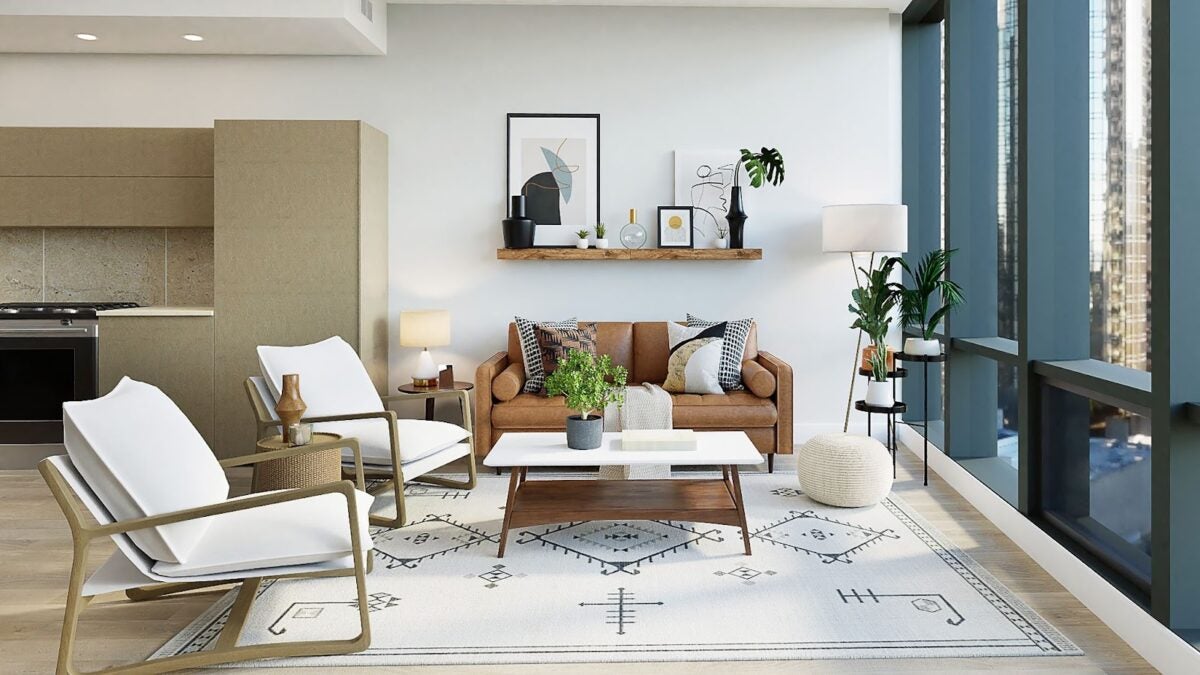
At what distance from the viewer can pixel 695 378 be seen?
5309mm

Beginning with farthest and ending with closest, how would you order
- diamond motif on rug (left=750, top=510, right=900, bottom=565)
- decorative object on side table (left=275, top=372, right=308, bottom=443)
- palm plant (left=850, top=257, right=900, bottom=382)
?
palm plant (left=850, top=257, right=900, bottom=382)
diamond motif on rug (left=750, top=510, right=900, bottom=565)
decorative object on side table (left=275, top=372, right=308, bottom=443)

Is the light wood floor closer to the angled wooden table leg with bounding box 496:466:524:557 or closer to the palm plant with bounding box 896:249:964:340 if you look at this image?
the angled wooden table leg with bounding box 496:466:524:557

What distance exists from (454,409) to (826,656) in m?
3.67

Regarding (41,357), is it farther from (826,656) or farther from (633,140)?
(826,656)

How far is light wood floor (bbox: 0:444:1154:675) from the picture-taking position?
2.73m

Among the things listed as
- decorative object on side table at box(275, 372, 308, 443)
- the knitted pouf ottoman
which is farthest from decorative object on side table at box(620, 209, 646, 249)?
decorative object on side table at box(275, 372, 308, 443)

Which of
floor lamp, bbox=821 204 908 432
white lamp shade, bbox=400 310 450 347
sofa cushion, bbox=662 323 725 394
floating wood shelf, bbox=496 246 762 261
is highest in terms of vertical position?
floor lamp, bbox=821 204 908 432

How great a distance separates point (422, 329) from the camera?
18.1 ft

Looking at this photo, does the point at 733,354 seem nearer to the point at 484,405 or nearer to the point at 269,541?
the point at 484,405

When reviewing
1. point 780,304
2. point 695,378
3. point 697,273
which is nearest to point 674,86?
point 697,273

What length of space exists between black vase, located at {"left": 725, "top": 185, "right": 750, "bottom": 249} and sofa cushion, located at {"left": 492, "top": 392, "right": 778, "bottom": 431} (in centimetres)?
126

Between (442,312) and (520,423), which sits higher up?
(442,312)

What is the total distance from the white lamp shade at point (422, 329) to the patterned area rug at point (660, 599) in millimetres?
1500

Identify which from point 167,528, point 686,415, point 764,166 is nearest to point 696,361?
point 686,415
